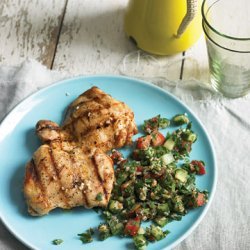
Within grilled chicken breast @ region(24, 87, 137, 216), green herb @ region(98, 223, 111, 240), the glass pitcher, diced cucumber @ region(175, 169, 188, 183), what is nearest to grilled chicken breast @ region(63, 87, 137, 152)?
grilled chicken breast @ region(24, 87, 137, 216)

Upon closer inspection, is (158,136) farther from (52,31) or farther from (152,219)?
(52,31)

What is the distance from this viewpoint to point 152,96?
9.59 ft

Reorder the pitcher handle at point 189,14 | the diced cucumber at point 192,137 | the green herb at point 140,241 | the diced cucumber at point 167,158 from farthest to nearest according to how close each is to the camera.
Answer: the pitcher handle at point 189,14 → the diced cucumber at point 192,137 → the diced cucumber at point 167,158 → the green herb at point 140,241

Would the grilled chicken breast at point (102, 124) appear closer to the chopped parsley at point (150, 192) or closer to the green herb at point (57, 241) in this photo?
the chopped parsley at point (150, 192)

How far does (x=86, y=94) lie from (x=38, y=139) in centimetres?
30

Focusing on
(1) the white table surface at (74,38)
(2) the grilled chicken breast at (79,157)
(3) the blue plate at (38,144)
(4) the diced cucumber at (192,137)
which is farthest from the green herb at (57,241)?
(1) the white table surface at (74,38)

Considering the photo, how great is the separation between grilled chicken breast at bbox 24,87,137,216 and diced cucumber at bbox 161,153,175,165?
0.18 meters

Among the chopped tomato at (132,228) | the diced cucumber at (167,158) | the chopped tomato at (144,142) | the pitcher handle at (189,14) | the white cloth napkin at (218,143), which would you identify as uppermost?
the pitcher handle at (189,14)

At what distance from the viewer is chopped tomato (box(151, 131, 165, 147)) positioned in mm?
2721

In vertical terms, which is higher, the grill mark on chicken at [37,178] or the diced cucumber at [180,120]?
the grill mark on chicken at [37,178]

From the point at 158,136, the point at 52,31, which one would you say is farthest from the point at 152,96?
the point at 52,31

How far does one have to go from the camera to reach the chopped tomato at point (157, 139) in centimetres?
272

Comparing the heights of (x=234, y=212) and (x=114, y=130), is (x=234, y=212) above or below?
below

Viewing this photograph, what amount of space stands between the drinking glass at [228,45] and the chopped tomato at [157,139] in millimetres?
487
